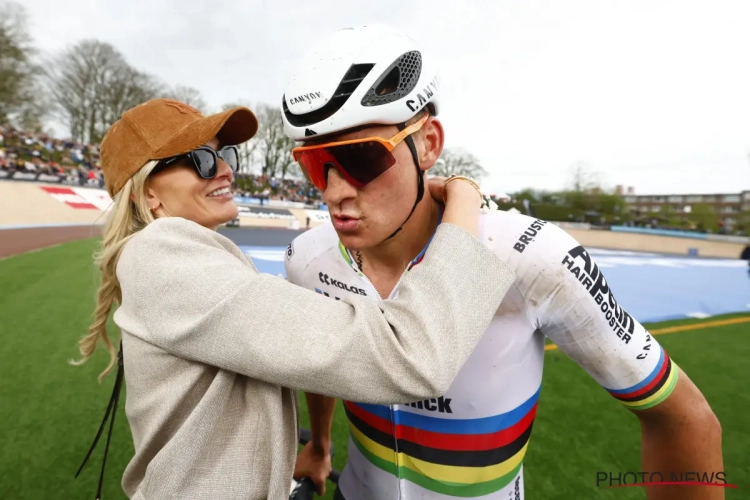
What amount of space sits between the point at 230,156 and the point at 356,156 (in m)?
1.04

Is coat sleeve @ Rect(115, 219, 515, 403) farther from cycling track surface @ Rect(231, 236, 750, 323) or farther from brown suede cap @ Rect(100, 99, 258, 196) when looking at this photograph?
cycling track surface @ Rect(231, 236, 750, 323)

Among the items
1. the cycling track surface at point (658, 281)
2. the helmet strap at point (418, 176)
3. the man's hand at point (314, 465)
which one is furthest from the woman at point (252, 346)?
the cycling track surface at point (658, 281)

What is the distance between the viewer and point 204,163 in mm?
1812

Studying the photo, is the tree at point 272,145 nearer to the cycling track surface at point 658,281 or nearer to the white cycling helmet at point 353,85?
the cycling track surface at point 658,281

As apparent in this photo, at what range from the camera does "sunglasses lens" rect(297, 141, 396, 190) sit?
51.2 inches

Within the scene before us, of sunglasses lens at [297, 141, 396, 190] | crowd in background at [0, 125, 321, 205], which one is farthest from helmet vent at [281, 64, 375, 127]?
crowd in background at [0, 125, 321, 205]

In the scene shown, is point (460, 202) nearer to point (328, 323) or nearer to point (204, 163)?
point (328, 323)

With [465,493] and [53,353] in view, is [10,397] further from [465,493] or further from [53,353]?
[465,493]

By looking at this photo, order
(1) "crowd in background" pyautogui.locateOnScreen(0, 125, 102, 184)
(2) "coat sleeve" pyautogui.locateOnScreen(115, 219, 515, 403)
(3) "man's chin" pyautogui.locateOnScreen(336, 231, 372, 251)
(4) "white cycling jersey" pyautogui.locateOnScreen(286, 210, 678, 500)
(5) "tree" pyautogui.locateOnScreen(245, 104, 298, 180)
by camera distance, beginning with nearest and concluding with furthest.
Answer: (2) "coat sleeve" pyautogui.locateOnScreen(115, 219, 515, 403)
(4) "white cycling jersey" pyautogui.locateOnScreen(286, 210, 678, 500)
(3) "man's chin" pyautogui.locateOnScreen(336, 231, 372, 251)
(1) "crowd in background" pyautogui.locateOnScreen(0, 125, 102, 184)
(5) "tree" pyautogui.locateOnScreen(245, 104, 298, 180)

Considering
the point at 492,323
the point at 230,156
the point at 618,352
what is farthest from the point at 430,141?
the point at 230,156

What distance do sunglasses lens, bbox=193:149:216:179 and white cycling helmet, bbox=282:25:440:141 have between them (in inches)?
24.0

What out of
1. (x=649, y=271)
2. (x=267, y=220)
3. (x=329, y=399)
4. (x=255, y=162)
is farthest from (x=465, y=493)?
(x=255, y=162)

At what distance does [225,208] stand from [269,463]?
4.11 feet

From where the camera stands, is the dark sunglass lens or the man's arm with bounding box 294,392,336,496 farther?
the man's arm with bounding box 294,392,336,496
